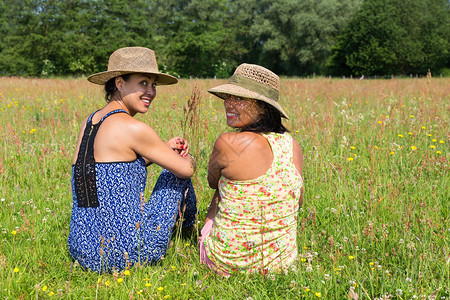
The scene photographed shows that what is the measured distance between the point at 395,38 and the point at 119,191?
40.3 metres

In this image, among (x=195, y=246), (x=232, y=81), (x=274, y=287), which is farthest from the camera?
(x=195, y=246)

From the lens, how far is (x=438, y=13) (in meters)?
39.4

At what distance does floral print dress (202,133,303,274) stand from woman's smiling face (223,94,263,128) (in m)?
0.17

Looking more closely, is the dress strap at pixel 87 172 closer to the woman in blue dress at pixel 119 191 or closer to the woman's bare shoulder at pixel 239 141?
the woman in blue dress at pixel 119 191

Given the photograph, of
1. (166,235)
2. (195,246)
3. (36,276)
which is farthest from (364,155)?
(36,276)

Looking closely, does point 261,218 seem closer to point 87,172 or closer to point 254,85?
point 254,85

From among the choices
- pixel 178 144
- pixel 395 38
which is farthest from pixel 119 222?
pixel 395 38

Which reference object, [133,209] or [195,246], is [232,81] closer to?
[133,209]

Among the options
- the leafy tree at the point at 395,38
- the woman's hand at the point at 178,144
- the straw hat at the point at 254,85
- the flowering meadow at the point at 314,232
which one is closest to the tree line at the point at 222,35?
the leafy tree at the point at 395,38

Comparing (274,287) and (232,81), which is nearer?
(274,287)

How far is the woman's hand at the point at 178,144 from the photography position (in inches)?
95.1

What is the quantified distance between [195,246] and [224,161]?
2.81ft

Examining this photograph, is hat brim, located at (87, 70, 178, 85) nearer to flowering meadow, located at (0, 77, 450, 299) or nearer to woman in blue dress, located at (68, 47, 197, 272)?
woman in blue dress, located at (68, 47, 197, 272)

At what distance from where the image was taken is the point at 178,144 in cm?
244
